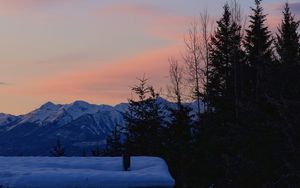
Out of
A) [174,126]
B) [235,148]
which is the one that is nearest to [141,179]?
[235,148]

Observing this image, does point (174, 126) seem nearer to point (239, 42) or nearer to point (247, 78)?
point (247, 78)

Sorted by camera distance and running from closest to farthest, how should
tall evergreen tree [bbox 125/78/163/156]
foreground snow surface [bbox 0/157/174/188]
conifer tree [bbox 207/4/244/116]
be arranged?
foreground snow surface [bbox 0/157/174/188], tall evergreen tree [bbox 125/78/163/156], conifer tree [bbox 207/4/244/116]

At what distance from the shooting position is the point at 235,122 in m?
20.8

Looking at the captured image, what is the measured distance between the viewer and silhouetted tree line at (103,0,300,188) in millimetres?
15477

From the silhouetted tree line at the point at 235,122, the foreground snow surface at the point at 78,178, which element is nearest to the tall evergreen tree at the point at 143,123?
the silhouetted tree line at the point at 235,122

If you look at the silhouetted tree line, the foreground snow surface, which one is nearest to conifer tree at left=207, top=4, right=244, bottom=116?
the silhouetted tree line

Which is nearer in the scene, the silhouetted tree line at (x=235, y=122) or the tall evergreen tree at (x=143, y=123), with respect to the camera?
the silhouetted tree line at (x=235, y=122)

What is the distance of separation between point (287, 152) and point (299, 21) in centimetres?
2417

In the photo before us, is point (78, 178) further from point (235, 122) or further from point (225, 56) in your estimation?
point (225, 56)

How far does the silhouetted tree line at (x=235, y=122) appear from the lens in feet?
50.8

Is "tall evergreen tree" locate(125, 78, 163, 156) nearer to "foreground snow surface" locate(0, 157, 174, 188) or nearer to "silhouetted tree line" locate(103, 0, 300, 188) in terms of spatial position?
"silhouetted tree line" locate(103, 0, 300, 188)

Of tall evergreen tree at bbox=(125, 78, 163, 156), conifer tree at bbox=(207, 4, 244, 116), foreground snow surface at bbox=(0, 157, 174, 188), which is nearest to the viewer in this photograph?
foreground snow surface at bbox=(0, 157, 174, 188)

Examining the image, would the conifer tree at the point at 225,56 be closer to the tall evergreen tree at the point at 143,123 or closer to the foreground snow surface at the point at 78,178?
the tall evergreen tree at the point at 143,123

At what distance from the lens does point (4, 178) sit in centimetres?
1134
